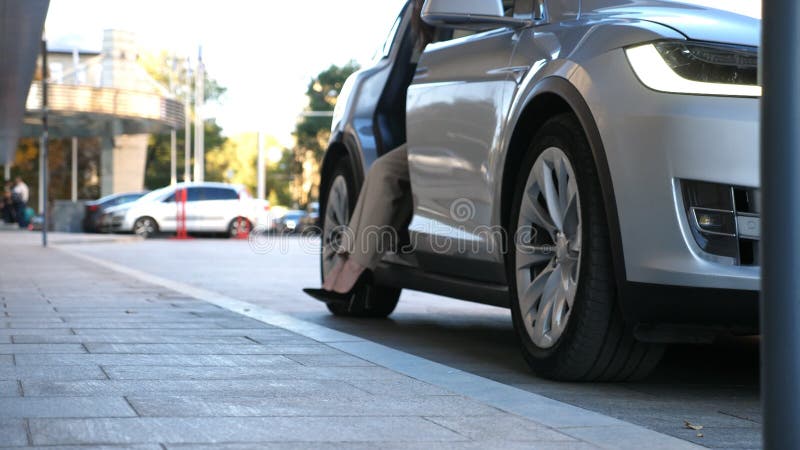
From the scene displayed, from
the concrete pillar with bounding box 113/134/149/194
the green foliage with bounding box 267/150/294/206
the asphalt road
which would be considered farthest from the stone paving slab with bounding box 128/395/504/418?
the green foliage with bounding box 267/150/294/206

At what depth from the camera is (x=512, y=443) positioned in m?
3.43

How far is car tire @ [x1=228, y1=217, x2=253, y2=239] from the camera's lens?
111ft

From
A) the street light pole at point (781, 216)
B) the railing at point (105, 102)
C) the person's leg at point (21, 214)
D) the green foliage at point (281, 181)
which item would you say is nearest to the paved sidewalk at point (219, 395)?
the street light pole at point (781, 216)

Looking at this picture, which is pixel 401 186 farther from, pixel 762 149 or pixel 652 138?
pixel 762 149

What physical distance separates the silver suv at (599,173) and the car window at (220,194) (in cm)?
2817

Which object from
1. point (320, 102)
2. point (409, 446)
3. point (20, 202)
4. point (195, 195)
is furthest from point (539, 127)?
point (320, 102)

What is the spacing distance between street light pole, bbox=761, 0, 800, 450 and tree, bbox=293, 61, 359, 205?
82337 millimetres

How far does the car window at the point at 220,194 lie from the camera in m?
33.9

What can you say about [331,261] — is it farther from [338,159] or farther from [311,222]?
[311,222]

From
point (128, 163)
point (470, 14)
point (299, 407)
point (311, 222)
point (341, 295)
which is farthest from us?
point (128, 163)

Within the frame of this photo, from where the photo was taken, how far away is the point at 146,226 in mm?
33812

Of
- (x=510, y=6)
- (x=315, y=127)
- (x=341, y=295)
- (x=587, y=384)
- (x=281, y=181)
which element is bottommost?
(x=587, y=384)

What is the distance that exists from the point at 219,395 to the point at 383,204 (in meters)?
2.85

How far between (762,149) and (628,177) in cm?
172
